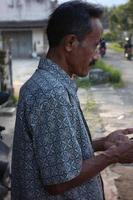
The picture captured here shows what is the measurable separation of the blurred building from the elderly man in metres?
33.5

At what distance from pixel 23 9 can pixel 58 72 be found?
3584 centimetres

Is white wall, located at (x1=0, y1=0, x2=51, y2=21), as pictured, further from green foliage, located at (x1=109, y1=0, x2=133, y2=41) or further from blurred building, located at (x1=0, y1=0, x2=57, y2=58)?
green foliage, located at (x1=109, y1=0, x2=133, y2=41)

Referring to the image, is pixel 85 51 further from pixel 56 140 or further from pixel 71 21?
pixel 56 140

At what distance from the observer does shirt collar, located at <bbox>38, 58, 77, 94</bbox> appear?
2.17m

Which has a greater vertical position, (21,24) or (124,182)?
(124,182)

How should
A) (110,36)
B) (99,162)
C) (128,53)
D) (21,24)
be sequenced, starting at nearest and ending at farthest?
(99,162) → (128,53) → (21,24) → (110,36)

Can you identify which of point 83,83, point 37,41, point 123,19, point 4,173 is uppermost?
point 4,173

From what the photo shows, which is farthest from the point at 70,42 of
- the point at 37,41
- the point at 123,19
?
the point at 123,19

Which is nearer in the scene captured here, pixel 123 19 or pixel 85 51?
pixel 85 51

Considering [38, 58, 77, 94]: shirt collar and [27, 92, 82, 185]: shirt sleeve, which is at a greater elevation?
[38, 58, 77, 94]: shirt collar

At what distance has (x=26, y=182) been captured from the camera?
2.19 meters

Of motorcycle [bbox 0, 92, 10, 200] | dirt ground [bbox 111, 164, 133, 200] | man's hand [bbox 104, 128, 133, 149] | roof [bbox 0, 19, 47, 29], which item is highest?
man's hand [bbox 104, 128, 133, 149]

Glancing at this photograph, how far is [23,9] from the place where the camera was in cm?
3734

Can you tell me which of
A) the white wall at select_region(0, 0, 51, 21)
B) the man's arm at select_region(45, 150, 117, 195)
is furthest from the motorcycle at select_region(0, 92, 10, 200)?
the white wall at select_region(0, 0, 51, 21)
